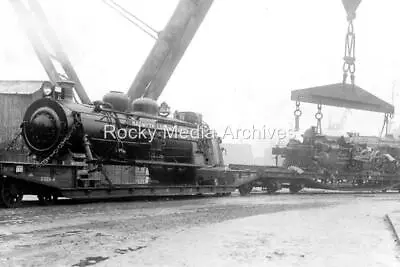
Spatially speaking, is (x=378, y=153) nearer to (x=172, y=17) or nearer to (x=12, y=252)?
(x=172, y=17)

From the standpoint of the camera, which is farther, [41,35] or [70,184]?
[41,35]

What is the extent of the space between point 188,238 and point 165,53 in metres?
9.43

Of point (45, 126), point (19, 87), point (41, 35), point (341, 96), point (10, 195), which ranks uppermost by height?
point (41, 35)

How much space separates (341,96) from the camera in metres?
14.2

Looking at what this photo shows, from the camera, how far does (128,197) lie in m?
14.1

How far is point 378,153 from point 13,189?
1796cm

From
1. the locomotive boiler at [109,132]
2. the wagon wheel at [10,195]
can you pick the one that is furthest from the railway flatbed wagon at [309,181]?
the wagon wheel at [10,195]

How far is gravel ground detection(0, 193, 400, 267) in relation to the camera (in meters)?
5.71

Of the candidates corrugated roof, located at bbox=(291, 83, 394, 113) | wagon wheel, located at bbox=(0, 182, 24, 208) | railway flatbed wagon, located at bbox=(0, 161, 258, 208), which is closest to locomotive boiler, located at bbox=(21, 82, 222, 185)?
railway flatbed wagon, located at bbox=(0, 161, 258, 208)

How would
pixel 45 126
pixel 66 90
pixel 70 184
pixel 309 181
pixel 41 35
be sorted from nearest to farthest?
1. pixel 70 184
2. pixel 45 126
3. pixel 66 90
4. pixel 41 35
5. pixel 309 181

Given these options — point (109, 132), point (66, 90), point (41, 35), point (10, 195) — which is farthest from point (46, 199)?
point (41, 35)

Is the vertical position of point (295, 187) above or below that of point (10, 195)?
below

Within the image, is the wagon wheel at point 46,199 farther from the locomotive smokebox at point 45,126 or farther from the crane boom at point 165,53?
the crane boom at point 165,53

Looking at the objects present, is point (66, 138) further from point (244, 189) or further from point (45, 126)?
point (244, 189)
